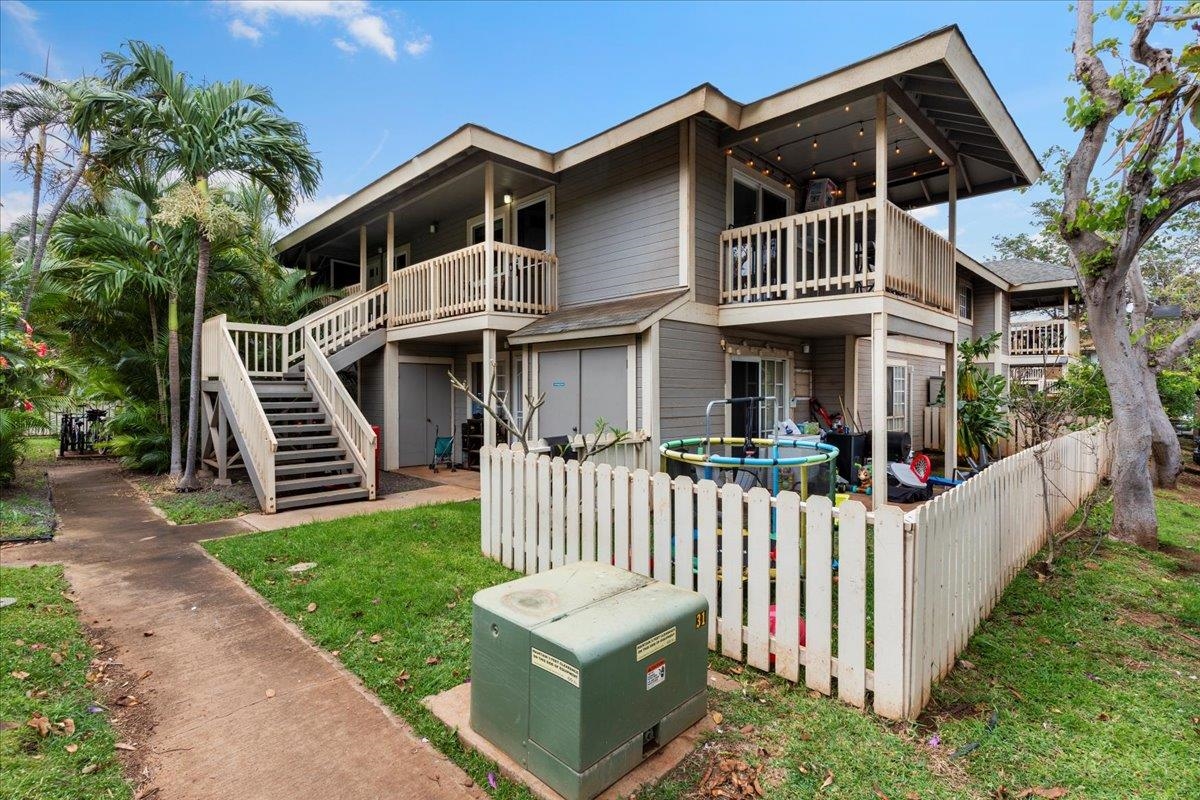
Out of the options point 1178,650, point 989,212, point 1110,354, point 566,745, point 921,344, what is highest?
point 989,212

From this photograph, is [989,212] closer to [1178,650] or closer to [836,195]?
[836,195]

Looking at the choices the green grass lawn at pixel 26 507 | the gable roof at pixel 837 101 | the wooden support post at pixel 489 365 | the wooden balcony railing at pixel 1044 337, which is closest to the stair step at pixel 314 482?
the wooden support post at pixel 489 365

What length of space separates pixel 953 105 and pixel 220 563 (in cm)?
1078

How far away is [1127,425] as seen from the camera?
20.4 feet

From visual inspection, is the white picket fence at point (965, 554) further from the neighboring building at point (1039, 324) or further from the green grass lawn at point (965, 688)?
the neighboring building at point (1039, 324)

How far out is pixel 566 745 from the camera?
87.5 inches

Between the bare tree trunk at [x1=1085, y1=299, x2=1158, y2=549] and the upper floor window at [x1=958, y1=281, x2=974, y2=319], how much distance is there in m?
12.9

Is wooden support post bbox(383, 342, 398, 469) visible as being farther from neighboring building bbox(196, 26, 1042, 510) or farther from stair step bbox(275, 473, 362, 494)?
stair step bbox(275, 473, 362, 494)

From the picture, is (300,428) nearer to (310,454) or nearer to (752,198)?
(310,454)

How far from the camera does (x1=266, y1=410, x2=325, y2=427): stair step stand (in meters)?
9.13

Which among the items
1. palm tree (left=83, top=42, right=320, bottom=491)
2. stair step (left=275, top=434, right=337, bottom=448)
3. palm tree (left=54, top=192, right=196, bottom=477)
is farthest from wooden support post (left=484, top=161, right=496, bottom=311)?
palm tree (left=54, top=192, right=196, bottom=477)

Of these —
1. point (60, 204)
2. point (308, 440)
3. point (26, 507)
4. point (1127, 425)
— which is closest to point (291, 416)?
point (308, 440)

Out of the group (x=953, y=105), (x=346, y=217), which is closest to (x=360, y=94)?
(x=346, y=217)

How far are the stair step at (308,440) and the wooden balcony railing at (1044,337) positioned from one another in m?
20.4
